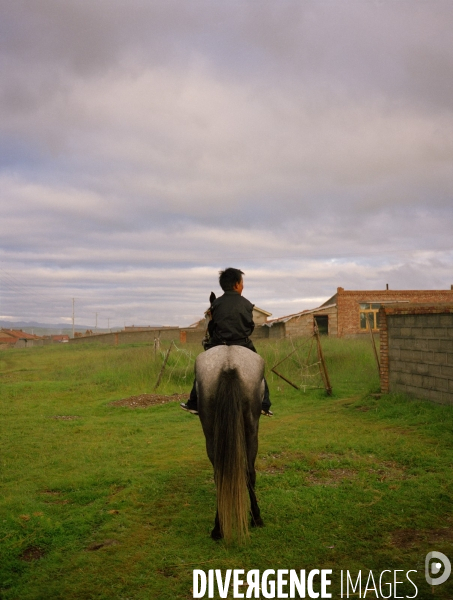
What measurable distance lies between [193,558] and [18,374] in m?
22.6

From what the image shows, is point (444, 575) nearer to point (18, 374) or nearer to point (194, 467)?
point (194, 467)

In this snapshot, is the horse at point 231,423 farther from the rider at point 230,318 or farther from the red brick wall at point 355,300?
the red brick wall at point 355,300

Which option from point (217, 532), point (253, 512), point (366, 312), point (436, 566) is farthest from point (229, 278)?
point (366, 312)

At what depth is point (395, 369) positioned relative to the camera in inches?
482

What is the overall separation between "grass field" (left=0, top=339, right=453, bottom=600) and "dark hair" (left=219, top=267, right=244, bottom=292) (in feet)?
7.47

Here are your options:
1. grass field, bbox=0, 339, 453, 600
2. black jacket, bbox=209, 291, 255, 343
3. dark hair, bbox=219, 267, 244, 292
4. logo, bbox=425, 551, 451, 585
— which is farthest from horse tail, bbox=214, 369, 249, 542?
logo, bbox=425, 551, 451, 585

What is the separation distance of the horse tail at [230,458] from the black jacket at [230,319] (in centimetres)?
50

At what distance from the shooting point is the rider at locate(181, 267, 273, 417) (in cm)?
533

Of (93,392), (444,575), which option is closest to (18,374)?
(93,392)

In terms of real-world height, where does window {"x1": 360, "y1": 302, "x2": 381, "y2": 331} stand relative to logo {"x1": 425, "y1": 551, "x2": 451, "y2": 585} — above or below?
above

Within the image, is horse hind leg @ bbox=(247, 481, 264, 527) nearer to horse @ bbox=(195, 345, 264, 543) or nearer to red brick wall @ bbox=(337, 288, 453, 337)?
horse @ bbox=(195, 345, 264, 543)

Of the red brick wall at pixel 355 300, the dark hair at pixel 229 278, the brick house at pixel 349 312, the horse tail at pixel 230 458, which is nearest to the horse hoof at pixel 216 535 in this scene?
the horse tail at pixel 230 458

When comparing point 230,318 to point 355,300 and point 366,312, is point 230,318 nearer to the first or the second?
point 355,300

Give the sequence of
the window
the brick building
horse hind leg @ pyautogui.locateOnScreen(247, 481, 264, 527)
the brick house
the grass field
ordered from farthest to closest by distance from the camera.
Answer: the window, the brick house, the brick building, horse hind leg @ pyautogui.locateOnScreen(247, 481, 264, 527), the grass field
